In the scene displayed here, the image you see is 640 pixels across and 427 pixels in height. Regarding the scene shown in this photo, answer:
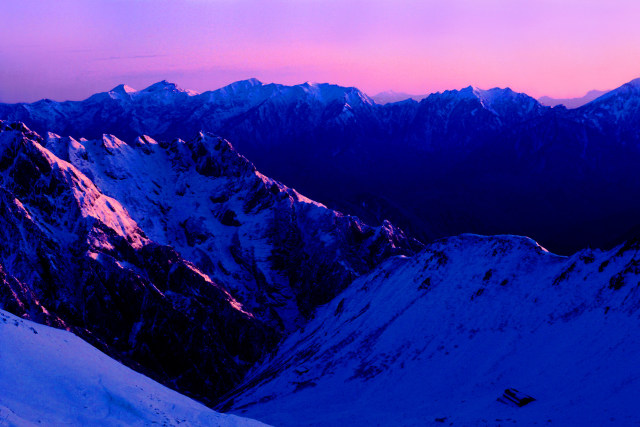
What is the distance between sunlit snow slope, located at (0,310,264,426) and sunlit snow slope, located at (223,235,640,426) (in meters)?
25.8

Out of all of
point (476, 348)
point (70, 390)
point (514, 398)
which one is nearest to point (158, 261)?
point (476, 348)

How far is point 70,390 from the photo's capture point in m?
27.8

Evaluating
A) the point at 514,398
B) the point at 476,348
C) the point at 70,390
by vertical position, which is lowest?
the point at 476,348

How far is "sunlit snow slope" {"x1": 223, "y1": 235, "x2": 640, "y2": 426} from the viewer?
4700 centimetres

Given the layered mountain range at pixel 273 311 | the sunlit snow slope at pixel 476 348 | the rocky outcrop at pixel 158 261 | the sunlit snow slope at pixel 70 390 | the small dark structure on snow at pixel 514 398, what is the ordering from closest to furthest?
the sunlit snow slope at pixel 70 390 < the layered mountain range at pixel 273 311 < the small dark structure on snow at pixel 514 398 < the sunlit snow slope at pixel 476 348 < the rocky outcrop at pixel 158 261

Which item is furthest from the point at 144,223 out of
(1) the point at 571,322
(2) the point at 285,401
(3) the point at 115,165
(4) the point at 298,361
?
(1) the point at 571,322

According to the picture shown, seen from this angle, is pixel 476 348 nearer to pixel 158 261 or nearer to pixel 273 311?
pixel 158 261

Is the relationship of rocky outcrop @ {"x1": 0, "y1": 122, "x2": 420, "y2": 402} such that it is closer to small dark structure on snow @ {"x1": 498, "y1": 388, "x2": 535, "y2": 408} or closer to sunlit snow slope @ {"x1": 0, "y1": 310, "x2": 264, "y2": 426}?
sunlit snow slope @ {"x1": 0, "y1": 310, "x2": 264, "y2": 426}

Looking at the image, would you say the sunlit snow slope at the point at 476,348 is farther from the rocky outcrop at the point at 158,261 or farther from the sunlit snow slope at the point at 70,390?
the rocky outcrop at the point at 158,261

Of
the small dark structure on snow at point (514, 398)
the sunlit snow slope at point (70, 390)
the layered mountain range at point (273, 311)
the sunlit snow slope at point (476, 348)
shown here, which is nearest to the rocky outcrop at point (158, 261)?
the layered mountain range at point (273, 311)

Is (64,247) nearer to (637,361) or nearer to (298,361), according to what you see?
(298,361)

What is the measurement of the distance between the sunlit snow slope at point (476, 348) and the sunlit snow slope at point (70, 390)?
2582 cm

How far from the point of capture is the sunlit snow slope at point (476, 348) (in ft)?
154

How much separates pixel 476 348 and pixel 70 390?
47.0m
